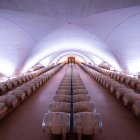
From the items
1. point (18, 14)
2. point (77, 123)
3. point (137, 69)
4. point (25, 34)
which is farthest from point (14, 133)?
point (137, 69)

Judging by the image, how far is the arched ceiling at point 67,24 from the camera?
5715 mm

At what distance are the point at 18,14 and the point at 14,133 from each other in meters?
6.10

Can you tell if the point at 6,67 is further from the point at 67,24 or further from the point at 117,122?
the point at 117,122

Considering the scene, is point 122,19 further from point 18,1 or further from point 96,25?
point 18,1

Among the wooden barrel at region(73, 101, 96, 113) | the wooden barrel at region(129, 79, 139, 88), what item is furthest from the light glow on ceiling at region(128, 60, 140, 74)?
the wooden barrel at region(73, 101, 96, 113)

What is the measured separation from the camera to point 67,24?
9430mm

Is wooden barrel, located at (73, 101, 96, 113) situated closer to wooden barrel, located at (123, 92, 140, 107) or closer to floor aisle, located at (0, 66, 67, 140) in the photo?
floor aisle, located at (0, 66, 67, 140)

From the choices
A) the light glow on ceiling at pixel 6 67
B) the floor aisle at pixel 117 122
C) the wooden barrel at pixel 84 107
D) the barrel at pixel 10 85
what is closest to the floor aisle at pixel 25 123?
the wooden barrel at pixel 84 107

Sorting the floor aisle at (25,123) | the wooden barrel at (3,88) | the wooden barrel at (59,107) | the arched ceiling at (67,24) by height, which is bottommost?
the floor aisle at (25,123)

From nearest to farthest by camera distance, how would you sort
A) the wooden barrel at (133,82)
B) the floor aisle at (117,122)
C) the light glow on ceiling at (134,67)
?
the floor aisle at (117,122)
the wooden barrel at (133,82)
the light glow on ceiling at (134,67)

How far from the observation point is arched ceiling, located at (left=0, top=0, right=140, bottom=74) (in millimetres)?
5715

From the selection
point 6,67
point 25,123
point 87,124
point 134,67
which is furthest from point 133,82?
point 6,67

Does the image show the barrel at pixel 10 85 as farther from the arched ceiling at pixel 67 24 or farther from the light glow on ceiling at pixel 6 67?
the light glow on ceiling at pixel 6 67

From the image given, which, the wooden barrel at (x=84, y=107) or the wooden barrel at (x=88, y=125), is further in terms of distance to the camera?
the wooden barrel at (x=84, y=107)
